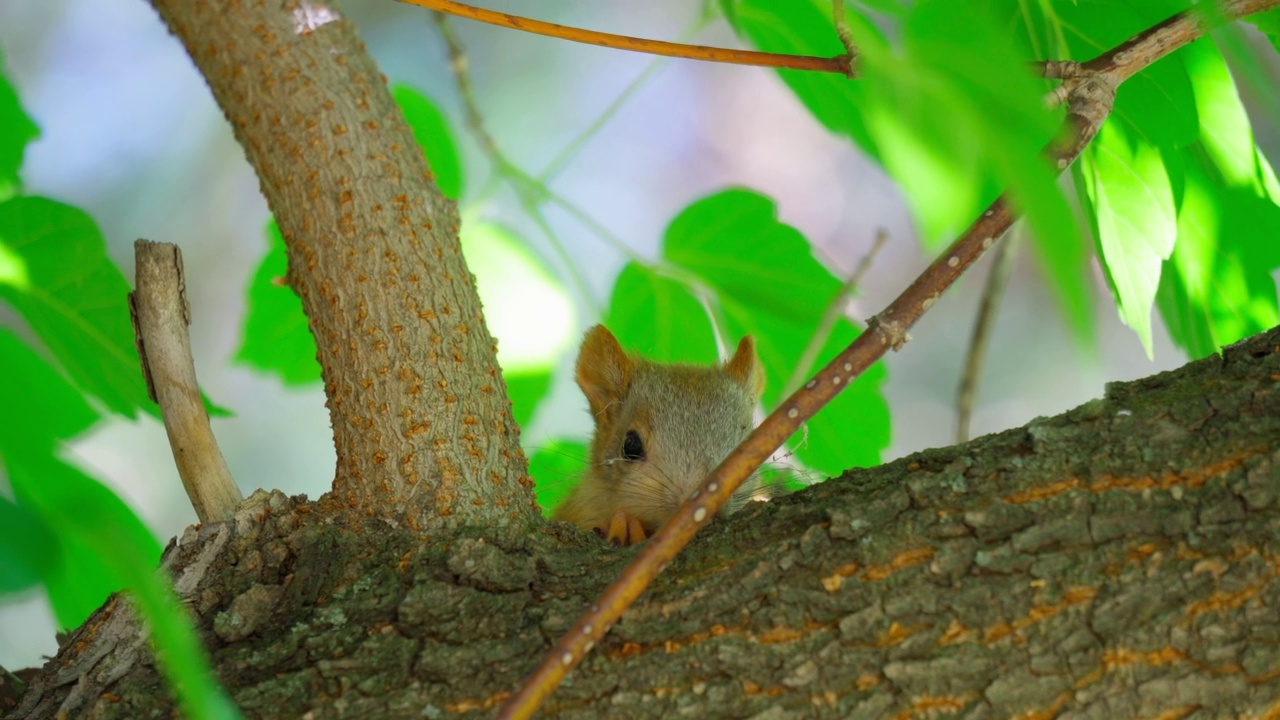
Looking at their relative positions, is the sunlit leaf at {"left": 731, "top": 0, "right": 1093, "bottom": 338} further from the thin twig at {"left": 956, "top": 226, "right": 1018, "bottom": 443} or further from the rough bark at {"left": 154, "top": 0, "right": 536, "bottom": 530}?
the thin twig at {"left": 956, "top": 226, "right": 1018, "bottom": 443}

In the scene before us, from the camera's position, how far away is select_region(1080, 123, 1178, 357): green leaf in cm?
128

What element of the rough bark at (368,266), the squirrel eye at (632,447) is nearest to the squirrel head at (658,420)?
the squirrel eye at (632,447)

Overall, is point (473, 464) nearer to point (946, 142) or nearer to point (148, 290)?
point (148, 290)

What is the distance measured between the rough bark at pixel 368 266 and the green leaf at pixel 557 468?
0.71 meters

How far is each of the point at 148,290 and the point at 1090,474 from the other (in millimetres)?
1173

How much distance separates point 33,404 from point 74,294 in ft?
1.38

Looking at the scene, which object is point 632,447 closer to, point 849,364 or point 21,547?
point 849,364

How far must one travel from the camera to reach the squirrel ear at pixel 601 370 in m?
2.83

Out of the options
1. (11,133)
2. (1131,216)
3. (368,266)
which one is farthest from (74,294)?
(1131,216)

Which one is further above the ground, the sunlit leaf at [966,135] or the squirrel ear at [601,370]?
the squirrel ear at [601,370]

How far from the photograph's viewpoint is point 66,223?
142 cm

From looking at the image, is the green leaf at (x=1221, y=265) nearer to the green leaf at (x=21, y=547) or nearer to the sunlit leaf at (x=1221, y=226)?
the sunlit leaf at (x=1221, y=226)

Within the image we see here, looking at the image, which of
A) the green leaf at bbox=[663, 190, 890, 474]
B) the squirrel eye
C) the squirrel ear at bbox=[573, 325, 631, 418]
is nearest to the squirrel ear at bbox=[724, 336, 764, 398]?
the squirrel ear at bbox=[573, 325, 631, 418]

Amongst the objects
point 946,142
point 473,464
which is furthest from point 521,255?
point 946,142
